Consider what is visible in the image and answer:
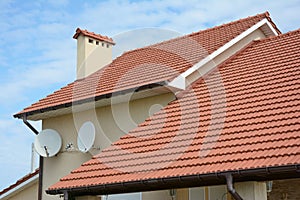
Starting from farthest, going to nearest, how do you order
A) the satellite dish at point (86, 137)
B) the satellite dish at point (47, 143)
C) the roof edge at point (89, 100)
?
1. the satellite dish at point (47, 143)
2. the satellite dish at point (86, 137)
3. the roof edge at point (89, 100)

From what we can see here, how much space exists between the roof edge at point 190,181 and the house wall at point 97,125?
2.61 metres

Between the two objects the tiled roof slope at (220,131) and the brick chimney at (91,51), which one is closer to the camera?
the tiled roof slope at (220,131)

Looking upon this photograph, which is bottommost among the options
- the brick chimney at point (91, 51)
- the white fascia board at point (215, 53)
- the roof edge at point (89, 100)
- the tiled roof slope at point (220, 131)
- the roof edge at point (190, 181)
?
the roof edge at point (190, 181)

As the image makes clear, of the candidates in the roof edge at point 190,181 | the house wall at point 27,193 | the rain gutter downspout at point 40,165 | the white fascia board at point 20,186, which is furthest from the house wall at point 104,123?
the house wall at point 27,193

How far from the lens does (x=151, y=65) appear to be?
13172 mm

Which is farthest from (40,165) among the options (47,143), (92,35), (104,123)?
(92,35)

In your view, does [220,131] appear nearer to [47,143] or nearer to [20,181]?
[47,143]

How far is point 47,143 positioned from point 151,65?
3.39 metres

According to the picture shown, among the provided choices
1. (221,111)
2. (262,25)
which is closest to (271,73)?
(221,111)

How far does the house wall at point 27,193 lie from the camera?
15.4 m

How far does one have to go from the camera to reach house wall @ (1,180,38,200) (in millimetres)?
15388

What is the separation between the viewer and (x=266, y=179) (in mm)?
7613

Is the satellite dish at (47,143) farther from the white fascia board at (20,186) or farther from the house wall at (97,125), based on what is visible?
the white fascia board at (20,186)

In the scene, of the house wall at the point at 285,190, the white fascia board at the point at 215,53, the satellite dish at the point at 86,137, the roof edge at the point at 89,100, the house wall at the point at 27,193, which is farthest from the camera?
the house wall at the point at 27,193
